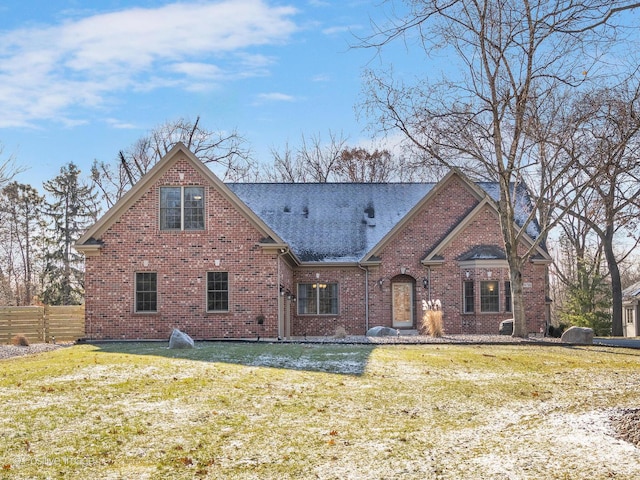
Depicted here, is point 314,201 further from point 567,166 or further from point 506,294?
point 567,166

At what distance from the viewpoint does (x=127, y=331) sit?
23.8 metres

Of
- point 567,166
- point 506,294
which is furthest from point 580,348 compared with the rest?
point 506,294

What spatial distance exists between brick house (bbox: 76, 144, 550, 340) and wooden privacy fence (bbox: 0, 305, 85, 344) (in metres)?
2.13

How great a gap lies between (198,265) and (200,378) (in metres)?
11.2

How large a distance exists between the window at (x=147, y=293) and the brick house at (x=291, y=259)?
3 centimetres

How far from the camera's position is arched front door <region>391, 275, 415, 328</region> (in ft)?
93.1

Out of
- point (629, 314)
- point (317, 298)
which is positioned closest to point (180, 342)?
point (317, 298)

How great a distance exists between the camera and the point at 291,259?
88.1 feet

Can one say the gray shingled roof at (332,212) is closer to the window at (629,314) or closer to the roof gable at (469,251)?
the roof gable at (469,251)

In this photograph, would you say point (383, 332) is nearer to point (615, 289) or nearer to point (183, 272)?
point (183, 272)

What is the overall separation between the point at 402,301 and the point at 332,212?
198 inches

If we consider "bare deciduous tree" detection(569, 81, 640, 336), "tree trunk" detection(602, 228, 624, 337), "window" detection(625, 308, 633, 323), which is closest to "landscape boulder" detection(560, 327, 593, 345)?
"bare deciduous tree" detection(569, 81, 640, 336)

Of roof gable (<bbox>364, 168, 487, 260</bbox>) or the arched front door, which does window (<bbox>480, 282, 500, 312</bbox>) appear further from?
roof gable (<bbox>364, 168, 487, 260</bbox>)

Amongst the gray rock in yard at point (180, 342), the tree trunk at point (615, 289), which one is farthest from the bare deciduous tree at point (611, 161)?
the gray rock in yard at point (180, 342)
